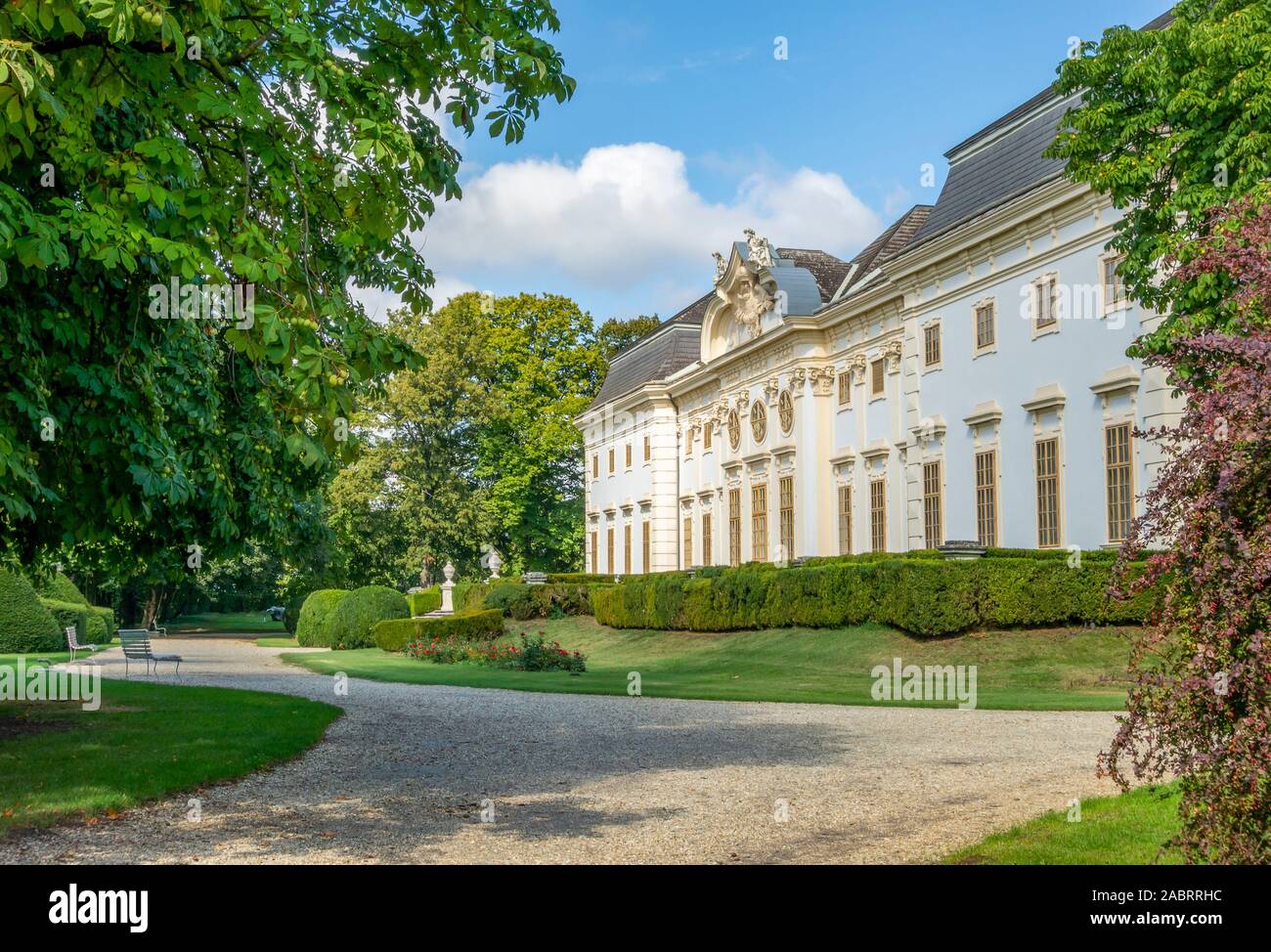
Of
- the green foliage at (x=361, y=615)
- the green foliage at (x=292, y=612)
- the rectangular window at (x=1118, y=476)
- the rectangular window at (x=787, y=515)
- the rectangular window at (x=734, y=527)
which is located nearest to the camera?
the rectangular window at (x=1118, y=476)

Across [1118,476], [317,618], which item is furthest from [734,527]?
[1118,476]

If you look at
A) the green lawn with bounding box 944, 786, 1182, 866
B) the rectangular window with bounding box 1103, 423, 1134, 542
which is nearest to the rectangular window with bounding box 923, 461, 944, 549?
the rectangular window with bounding box 1103, 423, 1134, 542

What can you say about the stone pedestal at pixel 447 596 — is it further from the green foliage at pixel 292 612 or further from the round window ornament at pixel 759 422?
the green foliage at pixel 292 612

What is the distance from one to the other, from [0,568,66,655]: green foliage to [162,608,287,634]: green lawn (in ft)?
82.1

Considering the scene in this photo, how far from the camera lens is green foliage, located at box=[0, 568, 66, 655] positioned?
34.0 m

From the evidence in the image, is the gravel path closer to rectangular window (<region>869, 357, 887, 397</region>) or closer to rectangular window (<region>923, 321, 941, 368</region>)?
rectangular window (<region>923, 321, 941, 368</region>)

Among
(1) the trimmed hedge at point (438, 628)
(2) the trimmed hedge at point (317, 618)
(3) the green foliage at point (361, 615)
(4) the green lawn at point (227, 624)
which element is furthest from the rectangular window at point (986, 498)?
(4) the green lawn at point (227, 624)

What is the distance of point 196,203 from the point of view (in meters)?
7.50

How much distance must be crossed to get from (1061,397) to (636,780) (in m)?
17.6

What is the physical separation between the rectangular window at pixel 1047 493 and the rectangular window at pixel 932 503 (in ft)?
14.1

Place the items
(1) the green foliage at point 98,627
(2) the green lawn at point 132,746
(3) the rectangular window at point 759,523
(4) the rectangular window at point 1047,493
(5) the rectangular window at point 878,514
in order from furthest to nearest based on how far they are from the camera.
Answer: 1. (1) the green foliage at point 98,627
2. (3) the rectangular window at point 759,523
3. (5) the rectangular window at point 878,514
4. (4) the rectangular window at point 1047,493
5. (2) the green lawn at point 132,746

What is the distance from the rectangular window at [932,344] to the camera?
103 ft

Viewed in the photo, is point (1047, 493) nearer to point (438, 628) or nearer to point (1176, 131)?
point (1176, 131)

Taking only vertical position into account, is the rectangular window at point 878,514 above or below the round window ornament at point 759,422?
below
